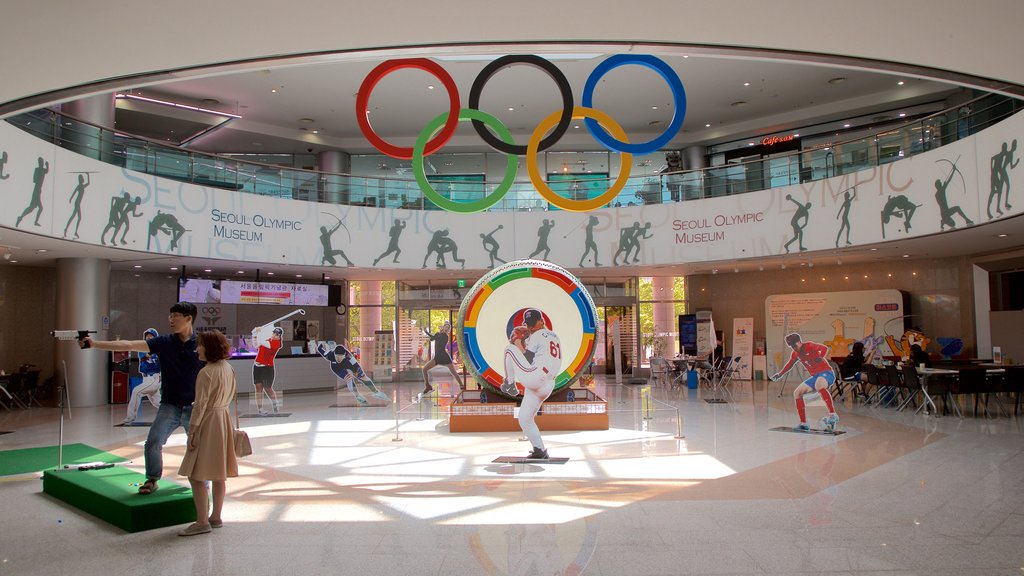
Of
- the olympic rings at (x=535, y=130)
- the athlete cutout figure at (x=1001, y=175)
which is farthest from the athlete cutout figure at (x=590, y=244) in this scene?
the olympic rings at (x=535, y=130)

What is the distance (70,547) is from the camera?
5215mm

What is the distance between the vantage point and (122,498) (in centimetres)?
584

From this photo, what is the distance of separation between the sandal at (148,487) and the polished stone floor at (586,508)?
14.9 inches

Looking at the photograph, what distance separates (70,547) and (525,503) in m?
3.62

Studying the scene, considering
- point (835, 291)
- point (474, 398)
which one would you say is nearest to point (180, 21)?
point (474, 398)

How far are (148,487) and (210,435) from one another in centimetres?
122

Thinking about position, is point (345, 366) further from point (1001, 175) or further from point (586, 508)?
point (1001, 175)

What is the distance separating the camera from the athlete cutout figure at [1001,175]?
11766 mm

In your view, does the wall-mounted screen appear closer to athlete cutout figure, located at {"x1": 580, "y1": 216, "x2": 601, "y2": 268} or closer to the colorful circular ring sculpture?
athlete cutout figure, located at {"x1": 580, "y1": 216, "x2": 601, "y2": 268}

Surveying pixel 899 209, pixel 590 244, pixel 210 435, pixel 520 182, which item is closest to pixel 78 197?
pixel 210 435

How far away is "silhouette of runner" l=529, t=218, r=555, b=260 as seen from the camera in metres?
19.5

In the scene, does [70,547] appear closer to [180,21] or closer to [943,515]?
[180,21]

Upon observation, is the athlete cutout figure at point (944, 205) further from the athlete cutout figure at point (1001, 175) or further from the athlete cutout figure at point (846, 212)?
the athlete cutout figure at point (846, 212)

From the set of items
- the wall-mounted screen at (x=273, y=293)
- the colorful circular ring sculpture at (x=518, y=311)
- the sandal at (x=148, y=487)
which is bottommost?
the sandal at (x=148, y=487)
